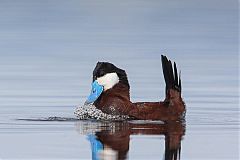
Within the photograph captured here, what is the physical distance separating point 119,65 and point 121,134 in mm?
6863

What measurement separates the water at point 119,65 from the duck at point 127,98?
8.2 inches

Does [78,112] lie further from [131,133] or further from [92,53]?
[92,53]

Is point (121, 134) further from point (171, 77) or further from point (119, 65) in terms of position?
point (119, 65)

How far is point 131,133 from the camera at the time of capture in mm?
10344

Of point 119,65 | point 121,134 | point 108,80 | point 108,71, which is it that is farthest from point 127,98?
point 119,65

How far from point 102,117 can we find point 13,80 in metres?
3.75

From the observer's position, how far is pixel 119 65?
674 inches

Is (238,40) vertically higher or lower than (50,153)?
higher

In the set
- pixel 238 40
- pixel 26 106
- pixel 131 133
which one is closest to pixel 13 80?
pixel 26 106

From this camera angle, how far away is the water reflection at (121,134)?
8922 mm

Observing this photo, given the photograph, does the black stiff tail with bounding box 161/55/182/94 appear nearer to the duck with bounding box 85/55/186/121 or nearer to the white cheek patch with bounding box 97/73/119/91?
the duck with bounding box 85/55/186/121

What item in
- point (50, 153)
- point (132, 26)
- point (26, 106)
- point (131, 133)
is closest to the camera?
point (50, 153)

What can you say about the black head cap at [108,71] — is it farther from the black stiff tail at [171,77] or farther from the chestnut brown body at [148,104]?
the black stiff tail at [171,77]

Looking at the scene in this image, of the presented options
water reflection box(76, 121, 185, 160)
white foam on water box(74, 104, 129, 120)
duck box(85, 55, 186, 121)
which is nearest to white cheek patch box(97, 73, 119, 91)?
duck box(85, 55, 186, 121)
